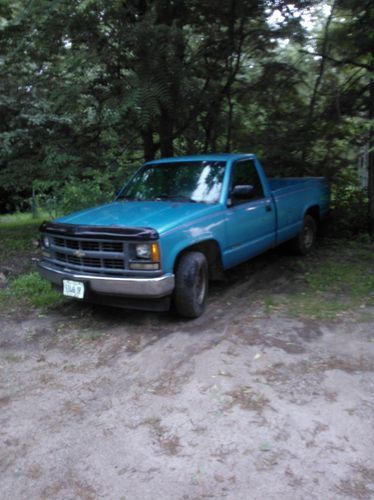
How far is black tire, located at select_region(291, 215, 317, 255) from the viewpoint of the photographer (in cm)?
810

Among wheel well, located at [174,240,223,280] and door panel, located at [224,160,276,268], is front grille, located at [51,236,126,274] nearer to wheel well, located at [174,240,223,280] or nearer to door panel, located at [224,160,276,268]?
wheel well, located at [174,240,223,280]

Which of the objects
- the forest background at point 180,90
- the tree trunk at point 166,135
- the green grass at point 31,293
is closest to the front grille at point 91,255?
the green grass at point 31,293

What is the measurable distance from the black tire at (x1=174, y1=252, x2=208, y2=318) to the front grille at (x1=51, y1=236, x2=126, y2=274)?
65cm

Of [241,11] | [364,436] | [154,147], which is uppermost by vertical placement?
[241,11]

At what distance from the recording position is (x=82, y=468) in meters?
2.88

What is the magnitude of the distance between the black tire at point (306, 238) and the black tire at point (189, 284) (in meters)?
3.18

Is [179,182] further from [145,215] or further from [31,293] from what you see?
[31,293]

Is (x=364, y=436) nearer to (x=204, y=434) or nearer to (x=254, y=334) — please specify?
(x=204, y=434)

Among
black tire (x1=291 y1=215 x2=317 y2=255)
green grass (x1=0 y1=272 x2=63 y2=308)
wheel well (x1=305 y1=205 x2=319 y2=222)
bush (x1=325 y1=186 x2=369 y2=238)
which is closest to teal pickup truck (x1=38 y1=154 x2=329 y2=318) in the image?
green grass (x1=0 y1=272 x2=63 y2=308)

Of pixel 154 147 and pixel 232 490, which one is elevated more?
pixel 154 147

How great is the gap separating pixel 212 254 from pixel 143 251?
122 cm

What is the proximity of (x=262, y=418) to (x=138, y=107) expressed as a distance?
4.84 meters

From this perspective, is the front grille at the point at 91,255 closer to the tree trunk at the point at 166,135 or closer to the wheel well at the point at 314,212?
the tree trunk at the point at 166,135

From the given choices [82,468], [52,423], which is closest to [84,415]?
[52,423]
